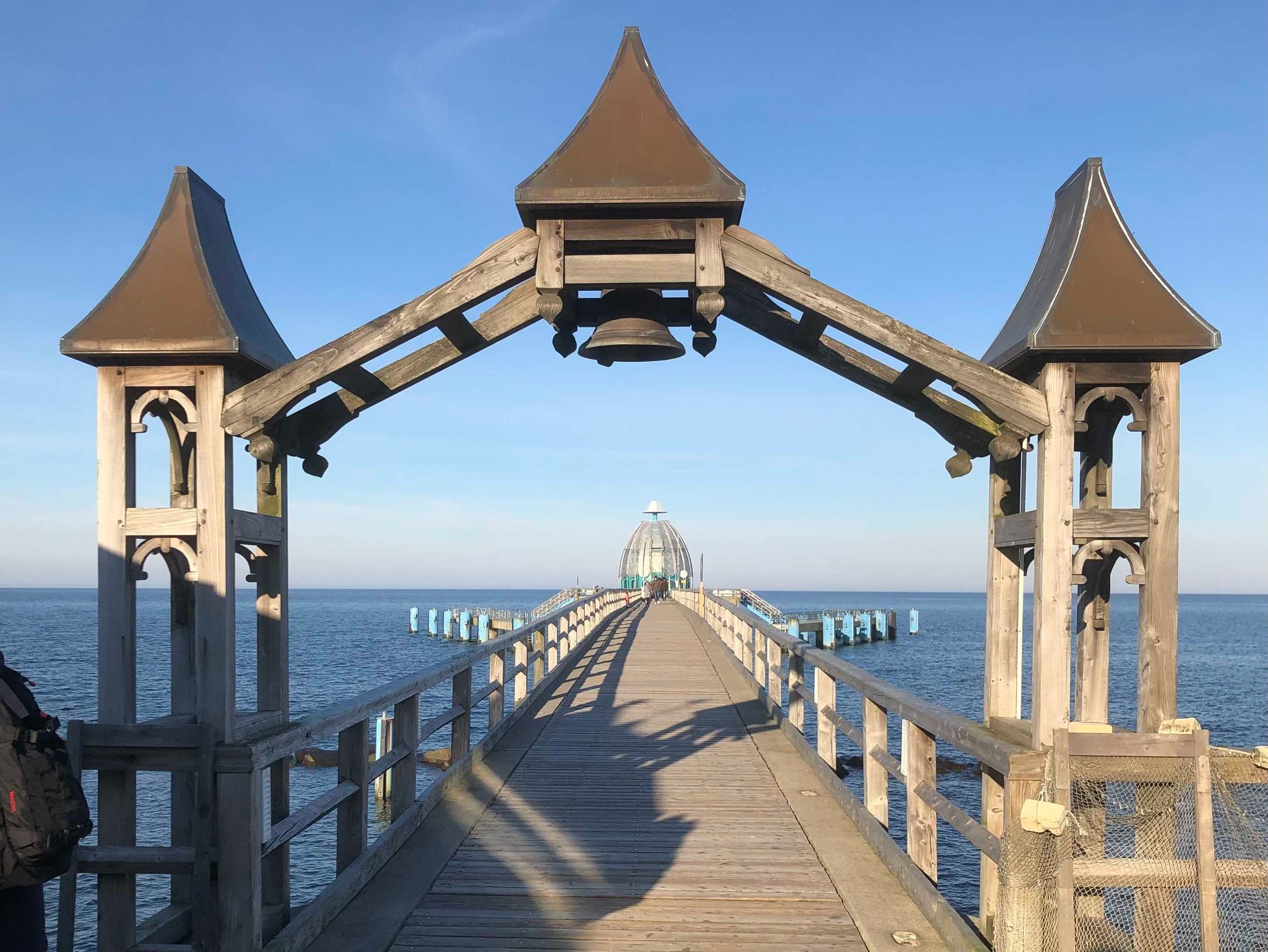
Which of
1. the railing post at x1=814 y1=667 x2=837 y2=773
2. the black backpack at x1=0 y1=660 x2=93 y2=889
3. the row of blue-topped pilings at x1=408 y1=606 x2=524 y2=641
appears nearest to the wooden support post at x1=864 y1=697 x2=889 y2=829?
the railing post at x1=814 y1=667 x2=837 y2=773

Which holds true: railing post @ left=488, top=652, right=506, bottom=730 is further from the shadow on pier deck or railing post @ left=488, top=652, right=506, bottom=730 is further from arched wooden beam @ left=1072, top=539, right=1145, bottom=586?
arched wooden beam @ left=1072, top=539, right=1145, bottom=586

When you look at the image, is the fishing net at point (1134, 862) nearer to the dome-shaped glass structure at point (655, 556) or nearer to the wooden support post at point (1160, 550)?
the wooden support post at point (1160, 550)

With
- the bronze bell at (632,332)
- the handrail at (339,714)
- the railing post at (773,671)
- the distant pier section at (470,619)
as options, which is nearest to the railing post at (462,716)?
the handrail at (339,714)

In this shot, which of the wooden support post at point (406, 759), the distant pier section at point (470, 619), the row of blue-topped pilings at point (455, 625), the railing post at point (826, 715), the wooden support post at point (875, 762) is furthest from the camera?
the row of blue-topped pilings at point (455, 625)

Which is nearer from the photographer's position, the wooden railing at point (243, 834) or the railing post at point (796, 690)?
the wooden railing at point (243, 834)

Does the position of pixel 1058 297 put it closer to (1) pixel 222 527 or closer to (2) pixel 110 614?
(1) pixel 222 527

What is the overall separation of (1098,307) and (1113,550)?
1015mm

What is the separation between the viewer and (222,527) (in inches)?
164

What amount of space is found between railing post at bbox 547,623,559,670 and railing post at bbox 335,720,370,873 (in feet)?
27.6

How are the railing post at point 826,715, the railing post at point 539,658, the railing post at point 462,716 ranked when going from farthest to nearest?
the railing post at point 539,658
the railing post at point 462,716
the railing post at point 826,715

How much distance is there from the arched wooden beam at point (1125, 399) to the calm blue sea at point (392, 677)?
951 centimetres

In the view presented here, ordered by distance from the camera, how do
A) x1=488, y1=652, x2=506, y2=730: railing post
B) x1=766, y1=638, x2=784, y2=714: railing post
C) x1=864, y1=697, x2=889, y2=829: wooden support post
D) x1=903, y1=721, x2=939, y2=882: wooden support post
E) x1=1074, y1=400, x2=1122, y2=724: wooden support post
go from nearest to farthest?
x1=1074, y1=400, x2=1122, y2=724: wooden support post, x1=903, y1=721, x2=939, y2=882: wooden support post, x1=864, y1=697, x2=889, y2=829: wooden support post, x1=488, y1=652, x2=506, y2=730: railing post, x1=766, y1=638, x2=784, y2=714: railing post

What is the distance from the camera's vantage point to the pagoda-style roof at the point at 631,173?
4.48m

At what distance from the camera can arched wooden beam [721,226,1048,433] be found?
4289 millimetres
